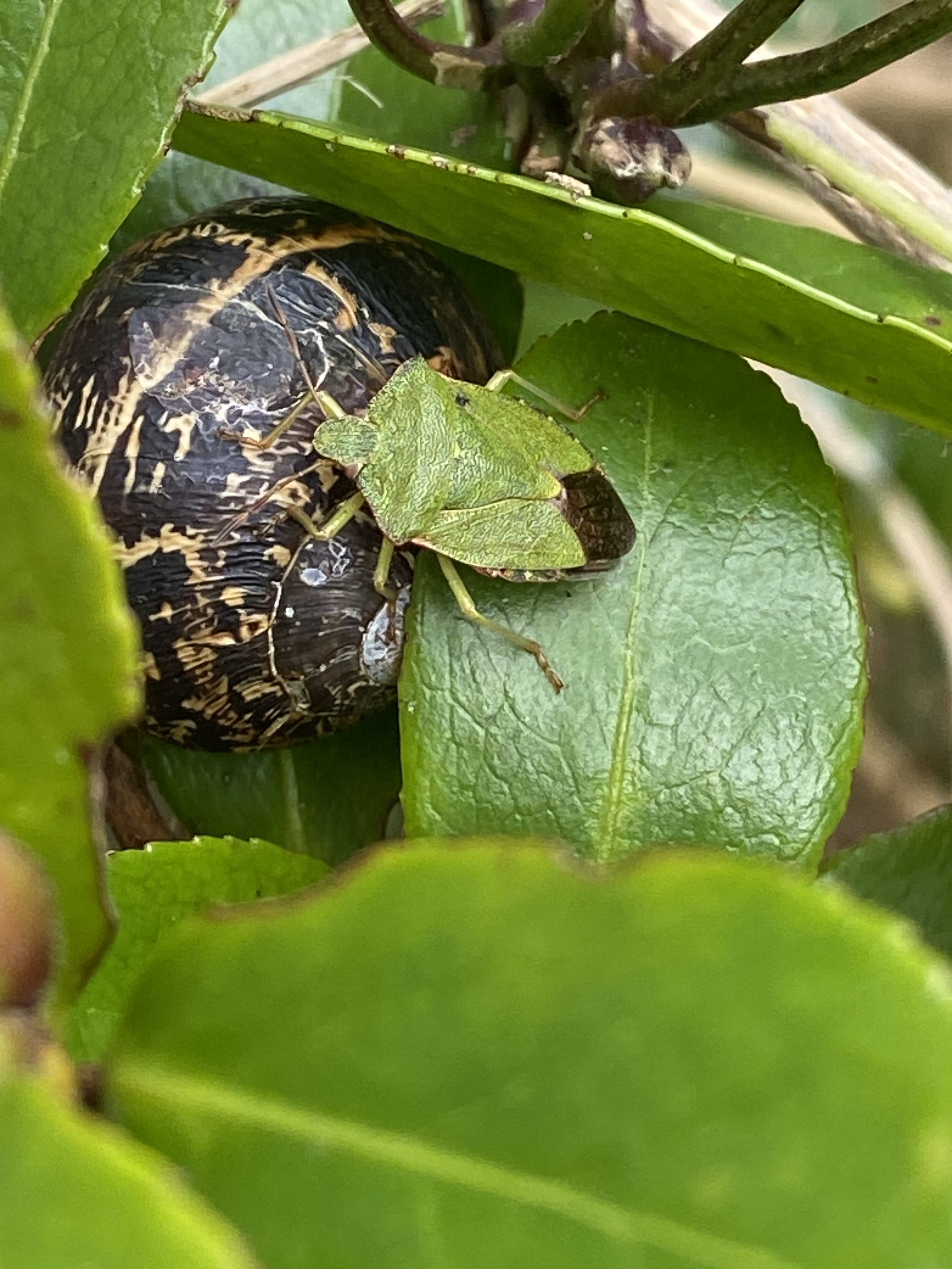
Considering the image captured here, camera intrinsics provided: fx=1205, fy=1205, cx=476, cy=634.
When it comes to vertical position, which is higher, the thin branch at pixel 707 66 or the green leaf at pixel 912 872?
the thin branch at pixel 707 66

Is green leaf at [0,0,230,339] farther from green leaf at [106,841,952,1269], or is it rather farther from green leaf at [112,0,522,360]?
green leaf at [106,841,952,1269]

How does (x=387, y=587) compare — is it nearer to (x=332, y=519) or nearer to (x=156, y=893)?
(x=332, y=519)

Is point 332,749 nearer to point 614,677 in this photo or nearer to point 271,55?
point 614,677

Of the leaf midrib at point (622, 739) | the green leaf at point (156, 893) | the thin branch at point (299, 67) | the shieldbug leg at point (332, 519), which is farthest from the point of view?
the thin branch at point (299, 67)

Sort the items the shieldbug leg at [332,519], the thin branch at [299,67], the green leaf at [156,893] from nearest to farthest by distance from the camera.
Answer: the green leaf at [156,893] → the shieldbug leg at [332,519] → the thin branch at [299,67]

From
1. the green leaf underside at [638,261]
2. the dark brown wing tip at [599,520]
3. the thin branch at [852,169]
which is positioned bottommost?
the dark brown wing tip at [599,520]

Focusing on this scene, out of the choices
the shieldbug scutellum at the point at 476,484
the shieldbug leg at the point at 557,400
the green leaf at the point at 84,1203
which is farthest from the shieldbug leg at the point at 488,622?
the green leaf at the point at 84,1203

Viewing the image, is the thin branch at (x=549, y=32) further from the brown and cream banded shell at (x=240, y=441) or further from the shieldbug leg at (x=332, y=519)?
the shieldbug leg at (x=332, y=519)

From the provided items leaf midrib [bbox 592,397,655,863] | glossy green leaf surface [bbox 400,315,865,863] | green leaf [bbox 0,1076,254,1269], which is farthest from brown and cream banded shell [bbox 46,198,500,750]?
green leaf [bbox 0,1076,254,1269]
